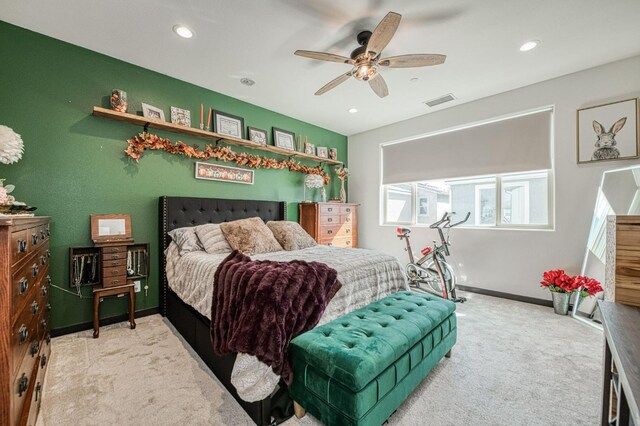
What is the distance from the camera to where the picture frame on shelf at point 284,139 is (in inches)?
168

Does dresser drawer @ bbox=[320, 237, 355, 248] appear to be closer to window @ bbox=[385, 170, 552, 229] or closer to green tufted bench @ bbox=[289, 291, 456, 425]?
window @ bbox=[385, 170, 552, 229]

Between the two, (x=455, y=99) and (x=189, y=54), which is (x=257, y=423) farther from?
(x=455, y=99)

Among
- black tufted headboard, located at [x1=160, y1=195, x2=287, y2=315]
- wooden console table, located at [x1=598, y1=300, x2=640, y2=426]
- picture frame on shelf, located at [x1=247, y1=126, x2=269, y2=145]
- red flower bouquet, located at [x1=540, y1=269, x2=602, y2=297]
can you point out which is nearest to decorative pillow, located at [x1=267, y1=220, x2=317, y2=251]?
black tufted headboard, located at [x1=160, y1=195, x2=287, y2=315]

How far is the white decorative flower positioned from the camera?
6.44 ft

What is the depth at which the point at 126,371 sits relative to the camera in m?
1.96

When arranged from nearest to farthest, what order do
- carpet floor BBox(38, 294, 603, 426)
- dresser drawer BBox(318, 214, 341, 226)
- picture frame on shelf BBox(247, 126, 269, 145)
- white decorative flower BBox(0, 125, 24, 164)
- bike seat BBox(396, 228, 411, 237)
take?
carpet floor BBox(38, 294, 603, 426), white decorative flower BBox(0, 125, 24, 164), picture frame on shelf BBox(247, 126, 269, 145), bike seat BBox(396, 228, 411, 237), dresser drawer BBox(318, 214, 341, 226)

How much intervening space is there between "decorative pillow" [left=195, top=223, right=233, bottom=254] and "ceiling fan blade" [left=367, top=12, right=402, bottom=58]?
2.36 metres

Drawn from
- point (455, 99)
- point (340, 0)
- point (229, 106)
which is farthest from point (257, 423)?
point (455, 99)

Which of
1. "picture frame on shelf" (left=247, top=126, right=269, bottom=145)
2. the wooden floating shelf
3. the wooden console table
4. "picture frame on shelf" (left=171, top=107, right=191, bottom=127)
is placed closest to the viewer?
the wooden console table

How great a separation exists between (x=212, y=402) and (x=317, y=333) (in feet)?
2.73

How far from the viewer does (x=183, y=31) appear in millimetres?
2391

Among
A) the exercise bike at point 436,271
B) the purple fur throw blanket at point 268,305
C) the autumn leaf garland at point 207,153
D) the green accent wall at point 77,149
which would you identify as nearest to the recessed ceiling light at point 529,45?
the exercise bike at point 436,271

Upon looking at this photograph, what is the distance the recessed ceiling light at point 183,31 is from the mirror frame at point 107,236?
6.36 feet

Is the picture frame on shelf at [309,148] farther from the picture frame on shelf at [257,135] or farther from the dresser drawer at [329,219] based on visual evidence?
the dresser drawer at [329,219]
